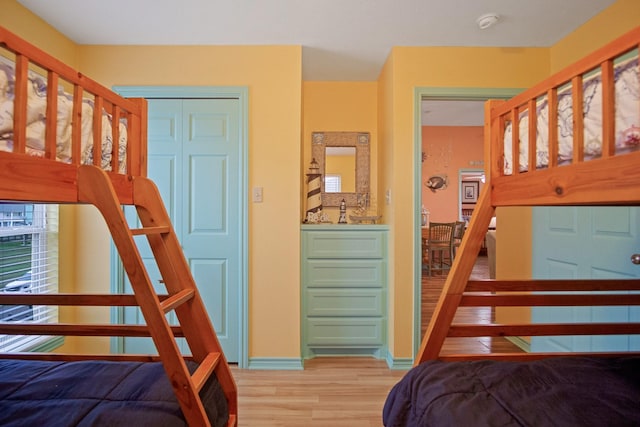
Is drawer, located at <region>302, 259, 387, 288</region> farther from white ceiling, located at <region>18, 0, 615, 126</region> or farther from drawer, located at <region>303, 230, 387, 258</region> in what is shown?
white ceiling, located at <region>18, 0, 615, 126</region>

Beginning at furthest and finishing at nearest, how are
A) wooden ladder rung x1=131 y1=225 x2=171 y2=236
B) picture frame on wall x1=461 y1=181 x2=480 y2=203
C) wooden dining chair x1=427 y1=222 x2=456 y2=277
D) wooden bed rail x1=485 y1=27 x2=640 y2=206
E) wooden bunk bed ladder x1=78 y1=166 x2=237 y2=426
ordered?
1. picture frame on wall x1=461 y1=181 x2=480 y2=203
2. wooden dining chair x1=427 y1=222 x2=456 y2=277
3. wooden ladder rung x1=131 y1=225 x2=171 y2=236
4. wooden bunk bed ladder x1=78 y1=166 x2=237 y2=426
5. wooden bed rail x1=485 y1=27 x2=640 y2=206

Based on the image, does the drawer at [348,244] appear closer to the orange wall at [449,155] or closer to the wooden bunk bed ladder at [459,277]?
the wooden bunk bed ladder at [459,277]

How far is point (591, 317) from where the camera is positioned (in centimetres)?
200

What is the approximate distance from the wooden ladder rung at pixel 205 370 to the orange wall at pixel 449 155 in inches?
207

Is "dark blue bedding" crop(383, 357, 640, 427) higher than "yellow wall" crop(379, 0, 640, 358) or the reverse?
the reverse

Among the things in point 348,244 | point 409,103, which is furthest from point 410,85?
point 348,244

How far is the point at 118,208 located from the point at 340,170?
232 cm

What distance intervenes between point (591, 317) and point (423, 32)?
2208 millimetres

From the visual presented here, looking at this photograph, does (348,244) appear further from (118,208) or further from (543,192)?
(118,208)

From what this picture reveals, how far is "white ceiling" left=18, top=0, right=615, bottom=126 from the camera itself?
196 cm

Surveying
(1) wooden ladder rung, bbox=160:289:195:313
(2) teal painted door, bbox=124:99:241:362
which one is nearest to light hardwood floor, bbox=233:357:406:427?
(2) teal painted door, bbox=124:99:241:362

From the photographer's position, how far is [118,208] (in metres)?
0.94

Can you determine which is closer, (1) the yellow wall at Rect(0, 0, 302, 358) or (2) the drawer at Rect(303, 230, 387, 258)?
(1) the yellow wall at Rect(0, 0, 302, 358)

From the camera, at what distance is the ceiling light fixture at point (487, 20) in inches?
80.5
